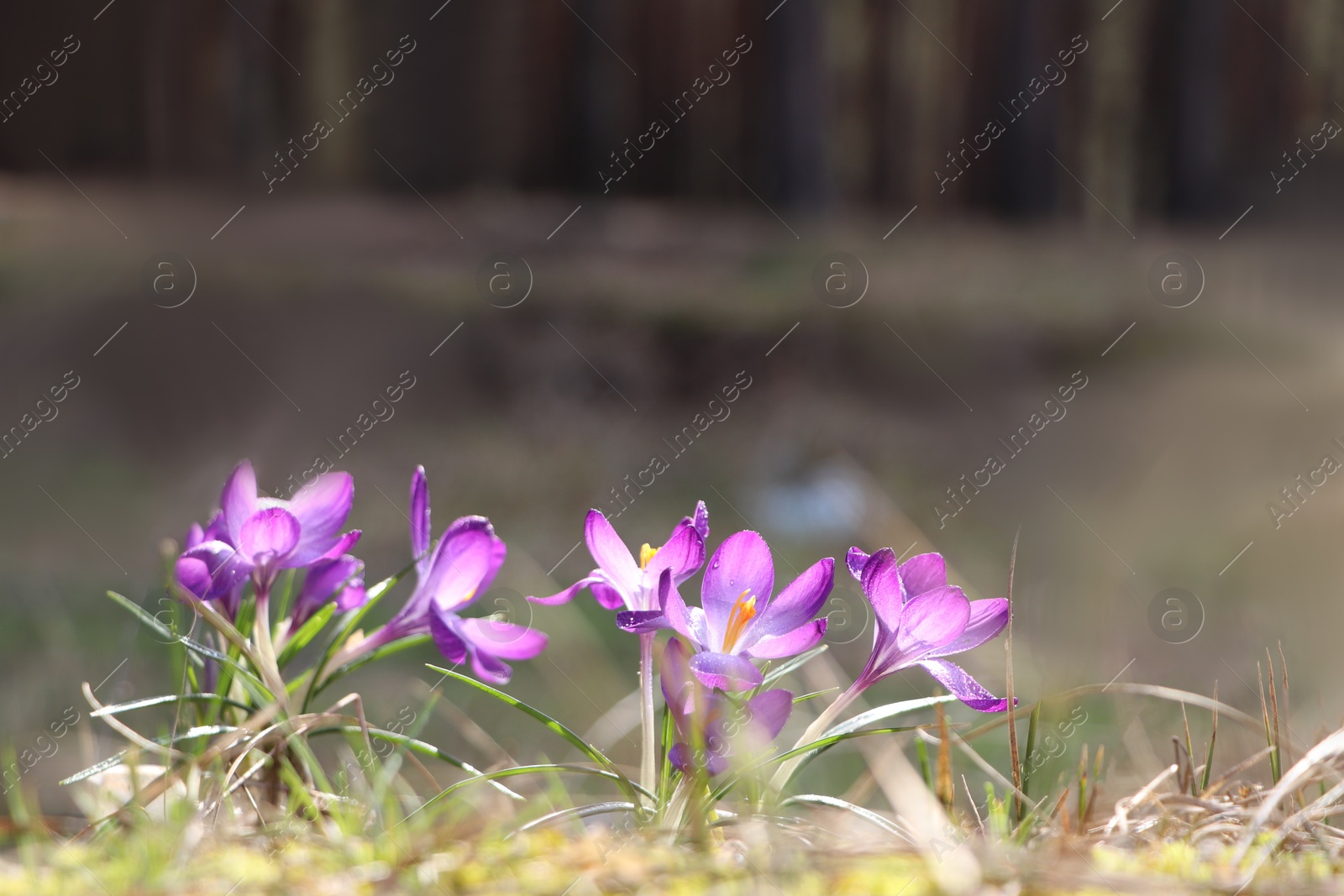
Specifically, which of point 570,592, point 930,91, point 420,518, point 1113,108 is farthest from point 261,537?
point 1113,108

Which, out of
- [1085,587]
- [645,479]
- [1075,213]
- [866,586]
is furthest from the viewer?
[1075,213]

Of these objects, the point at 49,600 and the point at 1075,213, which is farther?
the point at 1075,213

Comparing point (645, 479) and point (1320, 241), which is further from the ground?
point (645, 479)

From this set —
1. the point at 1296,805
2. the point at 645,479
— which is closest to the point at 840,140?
the point at 645,479

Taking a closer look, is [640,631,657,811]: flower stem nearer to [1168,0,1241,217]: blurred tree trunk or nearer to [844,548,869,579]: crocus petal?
[844,548,869,579]: crocus petal

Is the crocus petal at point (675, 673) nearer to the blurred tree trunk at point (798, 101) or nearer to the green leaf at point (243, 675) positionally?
the green leaf at point (243, 675)

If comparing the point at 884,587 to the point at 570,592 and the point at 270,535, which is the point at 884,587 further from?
the point at 270,535

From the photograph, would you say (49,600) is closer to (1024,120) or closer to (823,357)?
(823,357)
